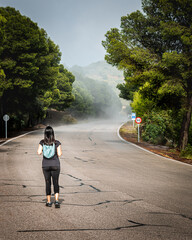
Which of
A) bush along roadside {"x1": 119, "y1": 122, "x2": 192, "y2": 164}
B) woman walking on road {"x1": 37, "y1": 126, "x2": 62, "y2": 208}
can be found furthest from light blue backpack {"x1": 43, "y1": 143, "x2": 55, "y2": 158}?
bush along roadside {"x1": 119, "y1": 122, "x2": 192, "y2": 164}

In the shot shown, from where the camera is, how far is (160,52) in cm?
2053

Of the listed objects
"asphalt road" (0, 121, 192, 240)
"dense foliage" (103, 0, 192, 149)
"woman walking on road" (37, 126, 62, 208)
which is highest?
"dense foliage" (103, 0, 192, 149)

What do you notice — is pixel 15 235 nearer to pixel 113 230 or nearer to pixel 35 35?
pixel 113 230

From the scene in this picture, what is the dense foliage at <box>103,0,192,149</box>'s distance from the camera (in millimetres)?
18172

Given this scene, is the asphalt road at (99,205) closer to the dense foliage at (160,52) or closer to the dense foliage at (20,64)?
the dense foliage at (160,52)

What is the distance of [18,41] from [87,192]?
2170 centimetres

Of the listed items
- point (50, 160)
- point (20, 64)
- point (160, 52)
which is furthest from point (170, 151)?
point (20, 64)

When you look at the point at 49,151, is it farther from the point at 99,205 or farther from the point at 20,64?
the point at 20,64

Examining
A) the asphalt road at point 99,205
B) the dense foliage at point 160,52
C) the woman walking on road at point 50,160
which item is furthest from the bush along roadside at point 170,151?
the woman walking on road at point 50,160

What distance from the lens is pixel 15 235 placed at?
439cm

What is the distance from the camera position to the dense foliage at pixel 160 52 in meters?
18.2

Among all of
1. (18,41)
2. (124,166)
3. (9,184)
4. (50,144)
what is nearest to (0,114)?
(18,41)

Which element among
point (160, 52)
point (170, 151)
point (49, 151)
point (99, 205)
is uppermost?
point (160, 52)

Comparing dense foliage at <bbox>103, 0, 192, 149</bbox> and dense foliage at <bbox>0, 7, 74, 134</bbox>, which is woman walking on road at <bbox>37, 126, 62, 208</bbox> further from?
dense foliage at <bbox>0, 7, 74, 134</bbox>
